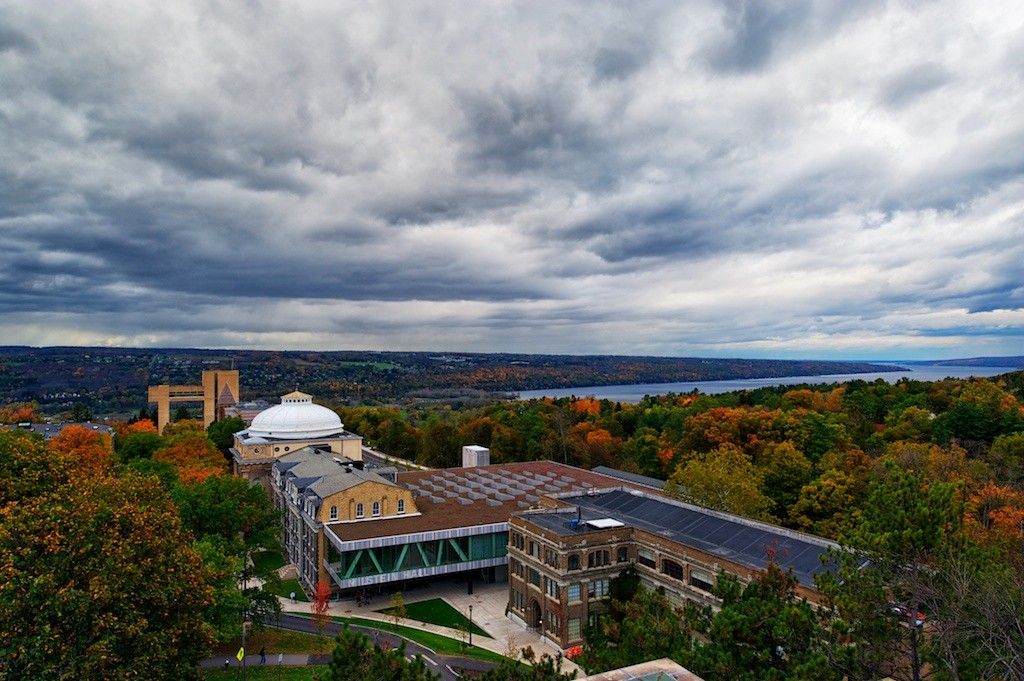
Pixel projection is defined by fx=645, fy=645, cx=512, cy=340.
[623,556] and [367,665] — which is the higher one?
[367,665]

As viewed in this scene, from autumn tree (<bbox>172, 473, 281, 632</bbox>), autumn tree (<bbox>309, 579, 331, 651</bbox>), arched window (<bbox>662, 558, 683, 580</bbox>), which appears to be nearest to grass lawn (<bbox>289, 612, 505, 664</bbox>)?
autumn tree (<bbox>309, 579, 331, 651</bbox>)

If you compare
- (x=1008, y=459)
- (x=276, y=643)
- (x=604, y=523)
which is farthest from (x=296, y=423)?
(x=1008, y=459)

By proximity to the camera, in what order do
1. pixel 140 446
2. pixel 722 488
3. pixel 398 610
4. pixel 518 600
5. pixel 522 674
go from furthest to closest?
pixel 140 446 < pixel 722 488 < pixel 518 600 < pixel 398 610 < pixel 522 674

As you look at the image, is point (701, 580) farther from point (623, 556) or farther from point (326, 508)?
point (326, 508)

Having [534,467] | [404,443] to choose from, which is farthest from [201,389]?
[534,467]

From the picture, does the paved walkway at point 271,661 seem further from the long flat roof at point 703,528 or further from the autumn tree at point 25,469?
the long flat roof at point 703,528

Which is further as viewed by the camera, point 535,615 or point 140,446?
point 140,446
